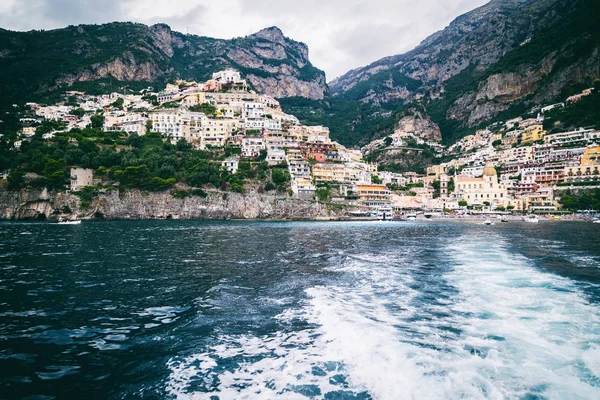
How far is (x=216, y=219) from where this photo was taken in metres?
65.9

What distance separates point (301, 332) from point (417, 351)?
2.58 m

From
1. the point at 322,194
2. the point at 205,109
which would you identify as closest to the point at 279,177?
the point at 322,194

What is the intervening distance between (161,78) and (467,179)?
141796mm

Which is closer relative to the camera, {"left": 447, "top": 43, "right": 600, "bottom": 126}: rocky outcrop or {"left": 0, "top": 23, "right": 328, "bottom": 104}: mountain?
{"left": 447, "top": 43, "right": 600, "bottom": 126}: rocky outcrop

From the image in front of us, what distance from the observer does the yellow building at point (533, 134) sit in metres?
94.7

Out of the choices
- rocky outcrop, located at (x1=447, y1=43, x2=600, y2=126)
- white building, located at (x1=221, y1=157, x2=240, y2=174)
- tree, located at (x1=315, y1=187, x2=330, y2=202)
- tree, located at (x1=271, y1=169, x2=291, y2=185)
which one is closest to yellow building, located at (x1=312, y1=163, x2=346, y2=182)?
tree, located at (x1=315, y1=187, x2=330, y2=202)

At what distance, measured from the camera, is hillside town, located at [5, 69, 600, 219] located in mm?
75406

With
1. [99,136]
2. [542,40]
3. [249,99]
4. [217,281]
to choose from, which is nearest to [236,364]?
[217,281]

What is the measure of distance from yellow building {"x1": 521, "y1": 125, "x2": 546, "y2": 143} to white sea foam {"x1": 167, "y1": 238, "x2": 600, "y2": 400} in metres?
102

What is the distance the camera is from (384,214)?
74812 millimetres

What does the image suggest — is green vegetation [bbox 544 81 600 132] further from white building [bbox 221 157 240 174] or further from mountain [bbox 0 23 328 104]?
mountain [bbox 0 23 328 104]

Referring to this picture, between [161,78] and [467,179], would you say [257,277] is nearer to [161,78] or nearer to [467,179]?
[467,179]

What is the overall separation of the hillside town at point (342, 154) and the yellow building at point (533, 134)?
0.90ft

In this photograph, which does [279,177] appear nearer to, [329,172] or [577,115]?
[329,172]
